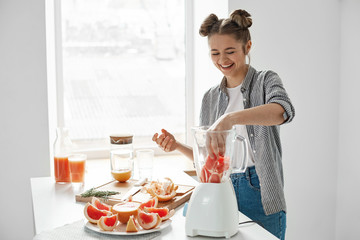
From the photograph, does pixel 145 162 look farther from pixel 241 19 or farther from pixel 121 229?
pixel 241 19

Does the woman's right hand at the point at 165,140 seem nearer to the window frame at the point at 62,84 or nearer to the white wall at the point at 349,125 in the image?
the window frame at the point at 62,84

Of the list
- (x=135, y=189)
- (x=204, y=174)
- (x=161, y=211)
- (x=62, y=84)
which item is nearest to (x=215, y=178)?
(x=204, y=174)

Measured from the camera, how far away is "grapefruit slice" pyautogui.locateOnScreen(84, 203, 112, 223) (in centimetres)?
140

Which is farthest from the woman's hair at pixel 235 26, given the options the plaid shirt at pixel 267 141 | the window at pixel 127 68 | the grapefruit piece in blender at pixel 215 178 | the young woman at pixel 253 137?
the window at pixel 127 68

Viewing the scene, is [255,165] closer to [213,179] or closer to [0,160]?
[213,179]

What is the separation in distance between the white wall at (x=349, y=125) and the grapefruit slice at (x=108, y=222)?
6.04 ft

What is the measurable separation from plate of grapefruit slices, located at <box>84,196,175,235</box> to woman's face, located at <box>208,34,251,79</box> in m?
0.65

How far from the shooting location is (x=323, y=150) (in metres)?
2.88

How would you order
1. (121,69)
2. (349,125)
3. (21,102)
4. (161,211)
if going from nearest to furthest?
(161,211) → (21,102) → (349,125) → (121,69)

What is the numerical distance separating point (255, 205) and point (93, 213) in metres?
0.69

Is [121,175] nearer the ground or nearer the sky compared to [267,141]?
nearer the ground

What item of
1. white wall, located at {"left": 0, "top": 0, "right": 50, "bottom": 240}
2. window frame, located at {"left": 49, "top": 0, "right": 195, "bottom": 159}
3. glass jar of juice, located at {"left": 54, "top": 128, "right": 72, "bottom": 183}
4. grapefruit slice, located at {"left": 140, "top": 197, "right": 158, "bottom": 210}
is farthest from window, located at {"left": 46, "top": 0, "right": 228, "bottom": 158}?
grapefruit slice, located at {"left": 140, "top": 197, "right": 158, "bottom": 210}

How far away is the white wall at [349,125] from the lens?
272 centimetres

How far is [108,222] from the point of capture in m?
1.36
